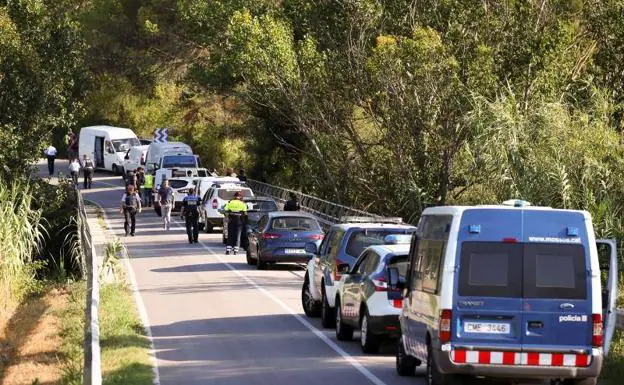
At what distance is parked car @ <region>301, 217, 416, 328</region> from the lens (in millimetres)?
22344

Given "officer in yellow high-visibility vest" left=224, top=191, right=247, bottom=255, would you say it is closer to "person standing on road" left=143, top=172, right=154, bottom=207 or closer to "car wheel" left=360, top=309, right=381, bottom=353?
"car wheel" left=360, top=309, right=381, bottom=353

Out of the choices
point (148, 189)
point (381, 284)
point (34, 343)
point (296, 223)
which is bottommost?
point (148, 189)

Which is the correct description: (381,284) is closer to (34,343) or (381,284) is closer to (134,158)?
(34,343)

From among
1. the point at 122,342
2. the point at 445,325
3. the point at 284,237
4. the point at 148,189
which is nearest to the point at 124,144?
the point at 148,189

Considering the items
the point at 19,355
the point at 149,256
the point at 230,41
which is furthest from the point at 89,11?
the point at 19,355

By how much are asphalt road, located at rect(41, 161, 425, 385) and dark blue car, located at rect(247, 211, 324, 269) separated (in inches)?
16.7

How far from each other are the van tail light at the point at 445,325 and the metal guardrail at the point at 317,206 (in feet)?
82.6

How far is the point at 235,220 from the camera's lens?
38.8m

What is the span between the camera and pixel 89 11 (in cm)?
7975

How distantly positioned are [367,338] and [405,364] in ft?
7.74

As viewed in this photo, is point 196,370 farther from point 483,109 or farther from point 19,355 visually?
point 483,109

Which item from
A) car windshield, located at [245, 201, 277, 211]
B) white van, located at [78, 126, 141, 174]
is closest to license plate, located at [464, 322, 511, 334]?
car windshield, located at [245, 201, 277, 211]

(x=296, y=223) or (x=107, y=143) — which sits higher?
(x=107, y=143)

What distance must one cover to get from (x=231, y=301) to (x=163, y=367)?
9.02 m
